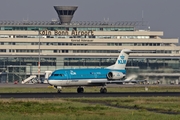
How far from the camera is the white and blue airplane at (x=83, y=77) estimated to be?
93312mm

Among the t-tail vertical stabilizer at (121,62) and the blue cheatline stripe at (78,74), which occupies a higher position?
the t-tail vertical stabilizer at (121,62)

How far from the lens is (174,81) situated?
16450 cm

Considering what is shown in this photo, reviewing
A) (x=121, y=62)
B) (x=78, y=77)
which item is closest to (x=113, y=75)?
(x=121, y=62)

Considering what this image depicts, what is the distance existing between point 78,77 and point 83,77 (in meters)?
1.08

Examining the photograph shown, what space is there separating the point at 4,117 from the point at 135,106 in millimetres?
16631

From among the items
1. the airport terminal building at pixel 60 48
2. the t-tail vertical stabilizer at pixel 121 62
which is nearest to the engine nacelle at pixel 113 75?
the t-tail vertical stabilizer at pixel 121 62

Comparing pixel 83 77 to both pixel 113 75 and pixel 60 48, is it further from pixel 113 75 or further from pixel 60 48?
pixel 60 48

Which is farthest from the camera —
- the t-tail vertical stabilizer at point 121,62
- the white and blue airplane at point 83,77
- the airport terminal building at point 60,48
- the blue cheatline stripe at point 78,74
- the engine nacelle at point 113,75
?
the airport terminal building at point 60,48

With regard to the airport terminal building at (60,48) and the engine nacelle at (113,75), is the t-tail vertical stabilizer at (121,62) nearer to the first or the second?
the engine nacelle at (113,75)

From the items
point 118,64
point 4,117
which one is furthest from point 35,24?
point 4,117

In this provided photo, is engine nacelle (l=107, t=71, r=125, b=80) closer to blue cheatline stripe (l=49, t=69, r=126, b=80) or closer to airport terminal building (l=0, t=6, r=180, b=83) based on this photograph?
blue cheatline stripe (l=49, t=69, r=126, b=80)

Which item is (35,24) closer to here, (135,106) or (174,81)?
(174,81)

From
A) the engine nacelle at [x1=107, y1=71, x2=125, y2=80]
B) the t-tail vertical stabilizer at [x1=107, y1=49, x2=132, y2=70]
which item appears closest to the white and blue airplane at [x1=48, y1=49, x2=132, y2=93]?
the engine nacelle at [x1=107, y1=71, x2=125, y2=80]

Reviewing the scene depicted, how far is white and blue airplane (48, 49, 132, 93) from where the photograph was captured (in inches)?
3674
